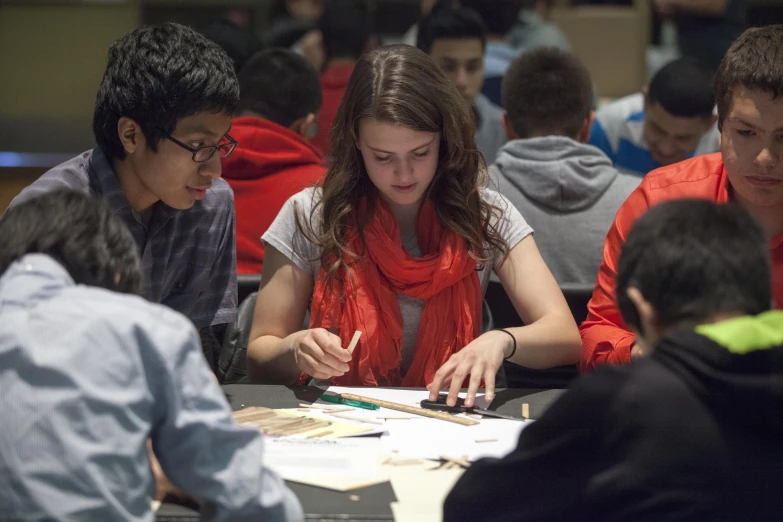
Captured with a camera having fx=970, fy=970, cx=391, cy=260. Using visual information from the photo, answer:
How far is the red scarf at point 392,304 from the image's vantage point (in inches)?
94.7

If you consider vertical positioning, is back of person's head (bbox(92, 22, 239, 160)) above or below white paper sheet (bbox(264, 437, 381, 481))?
above

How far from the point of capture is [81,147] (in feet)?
21.9

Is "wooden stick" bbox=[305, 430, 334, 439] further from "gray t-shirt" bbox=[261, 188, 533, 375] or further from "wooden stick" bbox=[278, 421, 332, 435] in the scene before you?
"gray t-shirt" bbox=[261, 188, 533, 375]

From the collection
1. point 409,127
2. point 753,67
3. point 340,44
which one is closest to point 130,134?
point 409,127

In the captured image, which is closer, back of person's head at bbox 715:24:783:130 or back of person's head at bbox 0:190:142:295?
back of person's head at bbox 0:190:142:295

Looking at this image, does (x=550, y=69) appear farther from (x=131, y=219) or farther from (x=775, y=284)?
(x=131, y=219)

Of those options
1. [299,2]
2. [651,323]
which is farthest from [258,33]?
[651,323]

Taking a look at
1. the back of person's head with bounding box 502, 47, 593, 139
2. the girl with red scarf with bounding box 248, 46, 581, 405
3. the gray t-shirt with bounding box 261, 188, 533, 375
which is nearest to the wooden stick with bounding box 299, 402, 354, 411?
the girl with red scarf with bounding box 248, 46, 581, 405

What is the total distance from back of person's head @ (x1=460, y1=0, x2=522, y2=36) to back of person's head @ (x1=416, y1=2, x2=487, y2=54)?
128 centimetres

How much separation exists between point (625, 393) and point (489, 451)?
0.54 m

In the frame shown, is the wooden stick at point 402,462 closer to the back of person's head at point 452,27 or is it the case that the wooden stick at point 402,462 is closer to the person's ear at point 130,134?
the person's ear at point 130,134

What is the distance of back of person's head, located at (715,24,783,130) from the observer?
2.25 meters

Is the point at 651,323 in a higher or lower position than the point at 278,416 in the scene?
higher

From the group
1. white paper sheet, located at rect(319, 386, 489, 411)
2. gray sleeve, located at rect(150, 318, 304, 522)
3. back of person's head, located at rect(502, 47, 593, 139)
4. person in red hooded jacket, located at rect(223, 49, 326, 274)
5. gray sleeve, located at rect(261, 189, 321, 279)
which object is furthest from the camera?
back of person's head, located at rect(502, 47, 593, 139)
